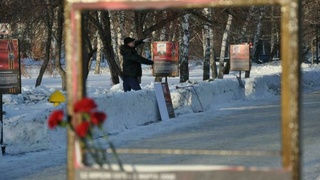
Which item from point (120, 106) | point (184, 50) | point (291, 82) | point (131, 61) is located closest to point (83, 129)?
point (291, 82)

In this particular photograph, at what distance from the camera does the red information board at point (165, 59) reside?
2020cm

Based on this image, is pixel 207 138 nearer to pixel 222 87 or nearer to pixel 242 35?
pixel 222 87

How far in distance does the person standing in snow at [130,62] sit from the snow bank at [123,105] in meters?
0.69

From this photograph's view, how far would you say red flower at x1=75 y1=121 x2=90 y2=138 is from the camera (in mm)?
2896

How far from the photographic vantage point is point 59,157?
416 inches

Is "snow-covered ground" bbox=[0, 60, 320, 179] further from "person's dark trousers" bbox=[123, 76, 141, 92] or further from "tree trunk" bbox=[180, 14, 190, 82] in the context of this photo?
"tree trunk" bbox=[180, 14, 190, 82]

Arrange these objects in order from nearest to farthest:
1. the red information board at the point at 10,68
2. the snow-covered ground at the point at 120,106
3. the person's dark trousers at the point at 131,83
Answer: the snow-covered ground at the point at 120,106 < the red information board at the point at 10,68 < the person's dark trousers at the point at 131,83

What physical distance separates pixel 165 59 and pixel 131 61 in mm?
3558

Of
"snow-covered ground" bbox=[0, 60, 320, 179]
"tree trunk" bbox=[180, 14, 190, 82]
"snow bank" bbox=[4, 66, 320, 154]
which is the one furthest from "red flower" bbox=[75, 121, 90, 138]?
"tree trunk" bbox=[180, 14, 190, 82]

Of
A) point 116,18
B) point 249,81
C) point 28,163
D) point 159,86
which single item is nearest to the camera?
Result: point 28,163

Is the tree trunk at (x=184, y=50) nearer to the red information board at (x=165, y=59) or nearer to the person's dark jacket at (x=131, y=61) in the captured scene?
the red information board at (x=165, y=59)

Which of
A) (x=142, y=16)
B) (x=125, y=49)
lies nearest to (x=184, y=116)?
(x=125, y=49)

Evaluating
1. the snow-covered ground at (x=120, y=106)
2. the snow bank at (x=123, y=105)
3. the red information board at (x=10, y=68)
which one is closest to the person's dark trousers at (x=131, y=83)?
the snow bank at (x=123, y=105)

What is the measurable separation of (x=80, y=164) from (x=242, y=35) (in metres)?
36.0
